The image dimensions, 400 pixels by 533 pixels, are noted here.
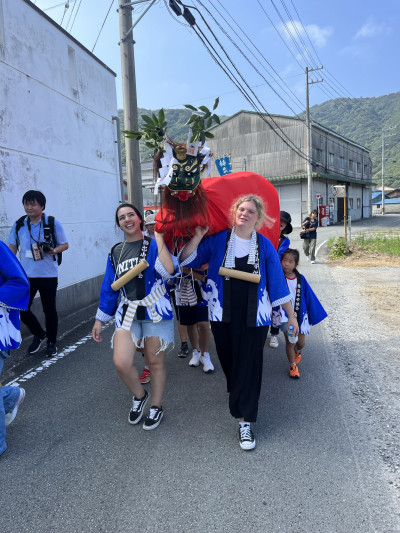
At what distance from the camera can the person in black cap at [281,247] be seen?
3.76 metres

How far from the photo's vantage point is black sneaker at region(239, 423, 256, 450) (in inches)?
108

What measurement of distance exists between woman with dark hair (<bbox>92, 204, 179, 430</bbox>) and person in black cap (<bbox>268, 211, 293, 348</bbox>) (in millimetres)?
1131

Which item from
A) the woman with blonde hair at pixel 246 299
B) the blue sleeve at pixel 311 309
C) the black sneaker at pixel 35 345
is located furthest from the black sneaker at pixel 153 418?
the black sneaker at pixel 35 345

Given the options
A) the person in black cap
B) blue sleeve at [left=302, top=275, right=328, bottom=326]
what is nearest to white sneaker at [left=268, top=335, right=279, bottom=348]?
the person in black cap

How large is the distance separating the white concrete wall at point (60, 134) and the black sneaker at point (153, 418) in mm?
3331

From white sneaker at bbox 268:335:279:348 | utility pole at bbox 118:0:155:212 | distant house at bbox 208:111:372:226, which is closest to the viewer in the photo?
white sneaker at bbox 268:335:279:348

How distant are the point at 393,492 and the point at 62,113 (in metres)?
6.89

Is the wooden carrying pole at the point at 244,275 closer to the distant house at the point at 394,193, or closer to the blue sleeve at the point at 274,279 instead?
the blue sleeve at the point at 274,279

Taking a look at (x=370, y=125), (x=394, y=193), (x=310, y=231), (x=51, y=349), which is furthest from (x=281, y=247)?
(x=370, y=125)

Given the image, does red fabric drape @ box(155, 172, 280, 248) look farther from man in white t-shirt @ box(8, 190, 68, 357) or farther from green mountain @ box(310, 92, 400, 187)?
green mountain @ box(310, 92, 400, 187)

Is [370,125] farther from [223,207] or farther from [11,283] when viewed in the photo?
[11,283]

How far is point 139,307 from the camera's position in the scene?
9.87ft

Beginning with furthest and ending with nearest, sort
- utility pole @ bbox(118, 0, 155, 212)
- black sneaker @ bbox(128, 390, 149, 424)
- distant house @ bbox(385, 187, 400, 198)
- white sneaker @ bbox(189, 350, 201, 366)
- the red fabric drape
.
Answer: distant house @ bbox(385, 187, 400, 198) → utility pole @ bbox(118, 0, 155, 212) → white sneaker @ bbox(189, 350, 201, 366) → black sneaker @ bbox(128, 390, 149, 424) → the red fabric drape

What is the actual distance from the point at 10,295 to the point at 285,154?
3013 centimetres
